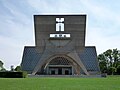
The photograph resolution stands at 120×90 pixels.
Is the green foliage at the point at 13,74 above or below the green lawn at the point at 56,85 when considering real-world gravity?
below

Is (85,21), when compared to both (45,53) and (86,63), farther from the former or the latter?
(86,63)

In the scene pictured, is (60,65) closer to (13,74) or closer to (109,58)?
(109,58)

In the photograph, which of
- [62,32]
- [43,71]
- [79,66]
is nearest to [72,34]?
[62,32]

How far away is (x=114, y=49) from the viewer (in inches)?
3027

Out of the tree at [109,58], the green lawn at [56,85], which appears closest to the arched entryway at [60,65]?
the tree at [109,58]

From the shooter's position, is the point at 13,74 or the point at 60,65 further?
the point at 60,65

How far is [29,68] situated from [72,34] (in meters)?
18.2

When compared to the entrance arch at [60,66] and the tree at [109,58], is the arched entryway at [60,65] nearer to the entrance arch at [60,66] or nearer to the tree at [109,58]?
the entrance arch at [60,66]

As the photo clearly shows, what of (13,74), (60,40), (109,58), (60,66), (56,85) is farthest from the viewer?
(109,58)

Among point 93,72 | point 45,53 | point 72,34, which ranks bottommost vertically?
point 93,72

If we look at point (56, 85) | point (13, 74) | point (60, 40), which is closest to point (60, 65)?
point (60, 40)

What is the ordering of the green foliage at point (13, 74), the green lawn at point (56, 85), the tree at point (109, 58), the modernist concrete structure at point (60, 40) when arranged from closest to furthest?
the green lawn at point (56, 85), the green foliage at point (13, 74), the modernist concrete structure at point (60, 40), the tree at point (109, 58)

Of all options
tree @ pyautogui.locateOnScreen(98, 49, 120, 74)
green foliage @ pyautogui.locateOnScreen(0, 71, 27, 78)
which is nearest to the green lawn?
green foliage @ pyautogui.locateOnScreen(0, 71, 27, 78)

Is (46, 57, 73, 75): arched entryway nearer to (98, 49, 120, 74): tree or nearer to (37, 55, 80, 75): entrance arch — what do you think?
(37, 55, 80, 75): entrance arch
